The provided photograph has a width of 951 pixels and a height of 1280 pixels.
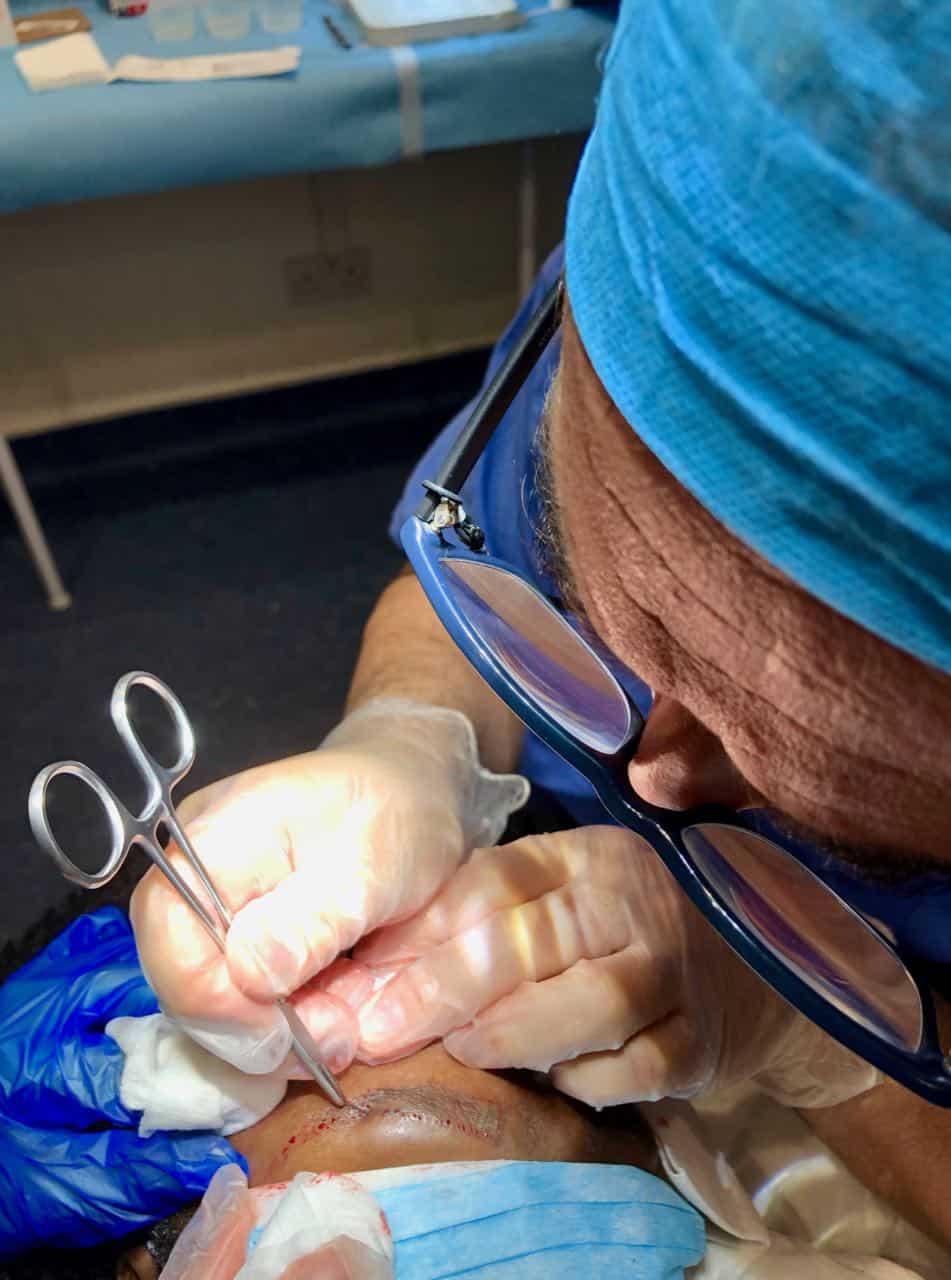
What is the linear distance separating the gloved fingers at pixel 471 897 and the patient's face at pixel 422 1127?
7 centimetres

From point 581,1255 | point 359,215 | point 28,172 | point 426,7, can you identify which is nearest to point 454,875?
point 581,1255

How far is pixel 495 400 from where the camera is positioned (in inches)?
25.2

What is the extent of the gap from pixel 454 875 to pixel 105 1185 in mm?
325

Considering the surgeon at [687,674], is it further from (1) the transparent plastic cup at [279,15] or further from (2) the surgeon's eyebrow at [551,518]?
(1) the transparent plastic cup at [279,15]

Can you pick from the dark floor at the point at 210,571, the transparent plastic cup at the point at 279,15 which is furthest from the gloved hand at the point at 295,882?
the transparent plastic cup at the point at 279,15

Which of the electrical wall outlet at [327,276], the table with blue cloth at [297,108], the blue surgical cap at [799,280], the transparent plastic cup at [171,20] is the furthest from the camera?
the electrical wall outlet at [327,276]

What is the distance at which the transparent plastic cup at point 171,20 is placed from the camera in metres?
→ 1.55

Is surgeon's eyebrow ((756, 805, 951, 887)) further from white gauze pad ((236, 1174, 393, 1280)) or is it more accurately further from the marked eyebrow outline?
white gauze pad ((236, 1174, 393, 1280))

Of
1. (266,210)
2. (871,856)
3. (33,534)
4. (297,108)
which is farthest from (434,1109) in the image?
(266,210)

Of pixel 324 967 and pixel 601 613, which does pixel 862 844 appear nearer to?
pixel 601 613

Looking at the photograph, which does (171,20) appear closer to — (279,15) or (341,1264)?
(279,15)

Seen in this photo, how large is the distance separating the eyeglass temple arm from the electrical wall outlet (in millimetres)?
1760

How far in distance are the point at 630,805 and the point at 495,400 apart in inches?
10.4

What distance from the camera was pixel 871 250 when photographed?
284 millimetres
